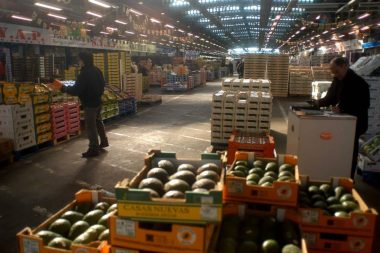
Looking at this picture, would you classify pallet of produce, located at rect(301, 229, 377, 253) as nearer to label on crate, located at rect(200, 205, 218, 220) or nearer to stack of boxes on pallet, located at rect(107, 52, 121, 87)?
label on crate, located at rect(200, 205, 218, 220)

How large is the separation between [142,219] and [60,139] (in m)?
7.26

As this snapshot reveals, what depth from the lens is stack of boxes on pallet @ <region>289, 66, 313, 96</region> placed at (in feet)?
59.7

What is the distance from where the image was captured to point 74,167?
22.1 ft

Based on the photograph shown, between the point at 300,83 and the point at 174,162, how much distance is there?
1645 centimetres

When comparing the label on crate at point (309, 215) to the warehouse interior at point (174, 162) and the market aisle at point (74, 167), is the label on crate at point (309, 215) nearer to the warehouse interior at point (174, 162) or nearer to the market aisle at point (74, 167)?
the warehouse interior at point (174, 162)

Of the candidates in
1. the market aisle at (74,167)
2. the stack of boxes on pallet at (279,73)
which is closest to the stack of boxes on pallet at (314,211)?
the market aisle at (74,167)

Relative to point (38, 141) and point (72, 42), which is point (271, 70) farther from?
point (38, 141)

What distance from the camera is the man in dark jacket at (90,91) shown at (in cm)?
707

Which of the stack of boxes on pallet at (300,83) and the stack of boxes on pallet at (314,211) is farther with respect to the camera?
the stack of boxes on pallet at (300,83)

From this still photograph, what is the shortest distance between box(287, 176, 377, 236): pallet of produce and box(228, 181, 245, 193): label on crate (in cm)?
41

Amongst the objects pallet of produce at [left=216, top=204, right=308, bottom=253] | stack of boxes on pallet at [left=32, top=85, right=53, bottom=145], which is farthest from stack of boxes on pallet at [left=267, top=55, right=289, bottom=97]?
pallet of produce at [left=216, top=204, right=308, bottom=253]

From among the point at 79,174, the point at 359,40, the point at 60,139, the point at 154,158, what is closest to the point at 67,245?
the point at 154,158

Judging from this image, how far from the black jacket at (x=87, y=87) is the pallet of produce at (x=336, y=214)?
5.17 metres

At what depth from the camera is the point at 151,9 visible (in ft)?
47.6
